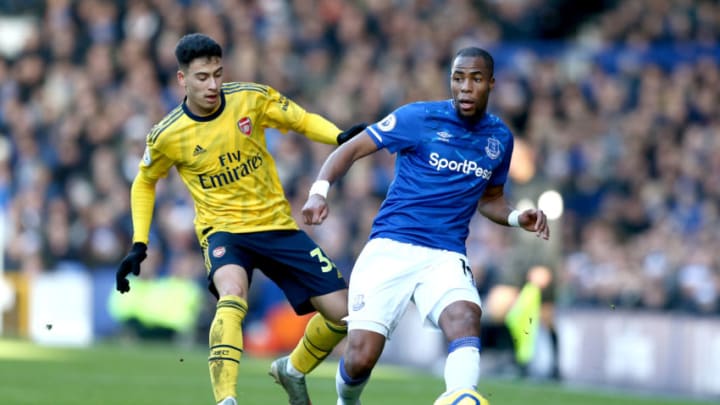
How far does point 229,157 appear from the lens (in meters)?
9.62

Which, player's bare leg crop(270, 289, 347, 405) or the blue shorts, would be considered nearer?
the blue shorts

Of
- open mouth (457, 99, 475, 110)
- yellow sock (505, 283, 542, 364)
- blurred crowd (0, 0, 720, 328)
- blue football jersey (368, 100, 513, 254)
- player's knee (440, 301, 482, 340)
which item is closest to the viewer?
player's knee (440, 301, 482, 340)

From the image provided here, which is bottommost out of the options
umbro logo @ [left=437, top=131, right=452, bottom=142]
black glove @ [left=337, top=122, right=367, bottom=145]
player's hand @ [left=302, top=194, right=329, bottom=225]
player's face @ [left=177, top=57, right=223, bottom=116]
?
player's hand @ [left=302, top=194, right=329, bottom=225]

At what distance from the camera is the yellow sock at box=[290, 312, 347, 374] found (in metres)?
9.83

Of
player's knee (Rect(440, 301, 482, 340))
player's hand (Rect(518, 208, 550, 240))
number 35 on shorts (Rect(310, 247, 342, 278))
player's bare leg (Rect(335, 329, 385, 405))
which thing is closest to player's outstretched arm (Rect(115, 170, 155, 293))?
number 35 on shorts (Rect(310, 247, 342, 278))

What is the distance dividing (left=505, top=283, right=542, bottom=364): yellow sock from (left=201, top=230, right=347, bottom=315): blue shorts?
24.3 feet

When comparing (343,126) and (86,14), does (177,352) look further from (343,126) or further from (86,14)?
(86,14)

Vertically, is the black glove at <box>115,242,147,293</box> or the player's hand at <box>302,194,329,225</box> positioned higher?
the player's hand at <box>302,194,329,225</box>

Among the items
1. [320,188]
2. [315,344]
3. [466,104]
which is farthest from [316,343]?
[466,104]

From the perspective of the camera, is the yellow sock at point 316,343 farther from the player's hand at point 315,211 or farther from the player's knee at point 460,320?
the player's hand at point 315,211

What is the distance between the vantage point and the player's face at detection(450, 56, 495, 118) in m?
8.69

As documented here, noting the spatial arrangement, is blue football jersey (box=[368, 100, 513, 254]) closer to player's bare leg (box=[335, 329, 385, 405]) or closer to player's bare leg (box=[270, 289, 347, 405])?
player's bare leg (box=[335, 329, 385, 405])

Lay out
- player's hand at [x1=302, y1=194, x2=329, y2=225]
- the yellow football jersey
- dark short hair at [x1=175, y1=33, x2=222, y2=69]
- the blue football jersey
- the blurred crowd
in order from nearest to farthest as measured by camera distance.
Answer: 1. player's hand at [x1=302, y1=194, x2=329, y2=225]
2. the blue football jersey
3. dark short hair at [x1=175, y1=33, x2=222, y2=69]
4. the yellow football jersey
5. the blurred crowd

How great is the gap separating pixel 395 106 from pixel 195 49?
12.6 meters
